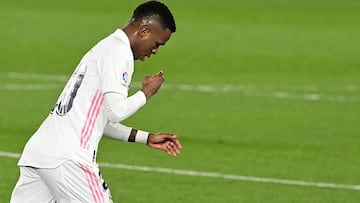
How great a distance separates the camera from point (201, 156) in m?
17.1

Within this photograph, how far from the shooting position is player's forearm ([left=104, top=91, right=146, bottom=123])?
1021 centimetres

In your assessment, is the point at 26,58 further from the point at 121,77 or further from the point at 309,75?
the point at 121,77

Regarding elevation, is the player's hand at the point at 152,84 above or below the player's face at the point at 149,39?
below

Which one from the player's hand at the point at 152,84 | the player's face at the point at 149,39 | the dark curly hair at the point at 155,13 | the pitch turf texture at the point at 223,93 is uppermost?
the pitch turf texture at the point at 223,93

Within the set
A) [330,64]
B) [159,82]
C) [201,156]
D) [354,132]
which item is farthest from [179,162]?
[330,64]

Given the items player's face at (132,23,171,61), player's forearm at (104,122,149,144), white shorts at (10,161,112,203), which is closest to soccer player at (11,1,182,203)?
white shorts at (10,161,112,203)

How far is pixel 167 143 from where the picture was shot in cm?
1062

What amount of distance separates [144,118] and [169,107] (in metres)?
1.11

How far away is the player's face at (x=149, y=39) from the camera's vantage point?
34.6 feet

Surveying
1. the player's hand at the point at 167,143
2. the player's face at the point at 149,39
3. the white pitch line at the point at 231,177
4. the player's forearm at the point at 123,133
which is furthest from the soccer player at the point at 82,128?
the white pitch line at the point at 231,177

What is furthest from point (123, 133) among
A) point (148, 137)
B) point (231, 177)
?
point (231, 177)

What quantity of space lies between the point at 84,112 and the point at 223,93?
12.6m

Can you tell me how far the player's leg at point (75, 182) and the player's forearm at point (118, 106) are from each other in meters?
0.41

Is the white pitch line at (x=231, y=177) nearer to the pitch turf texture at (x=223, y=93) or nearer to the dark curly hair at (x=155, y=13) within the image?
the pitch turf texture at (x=223, y=93)
